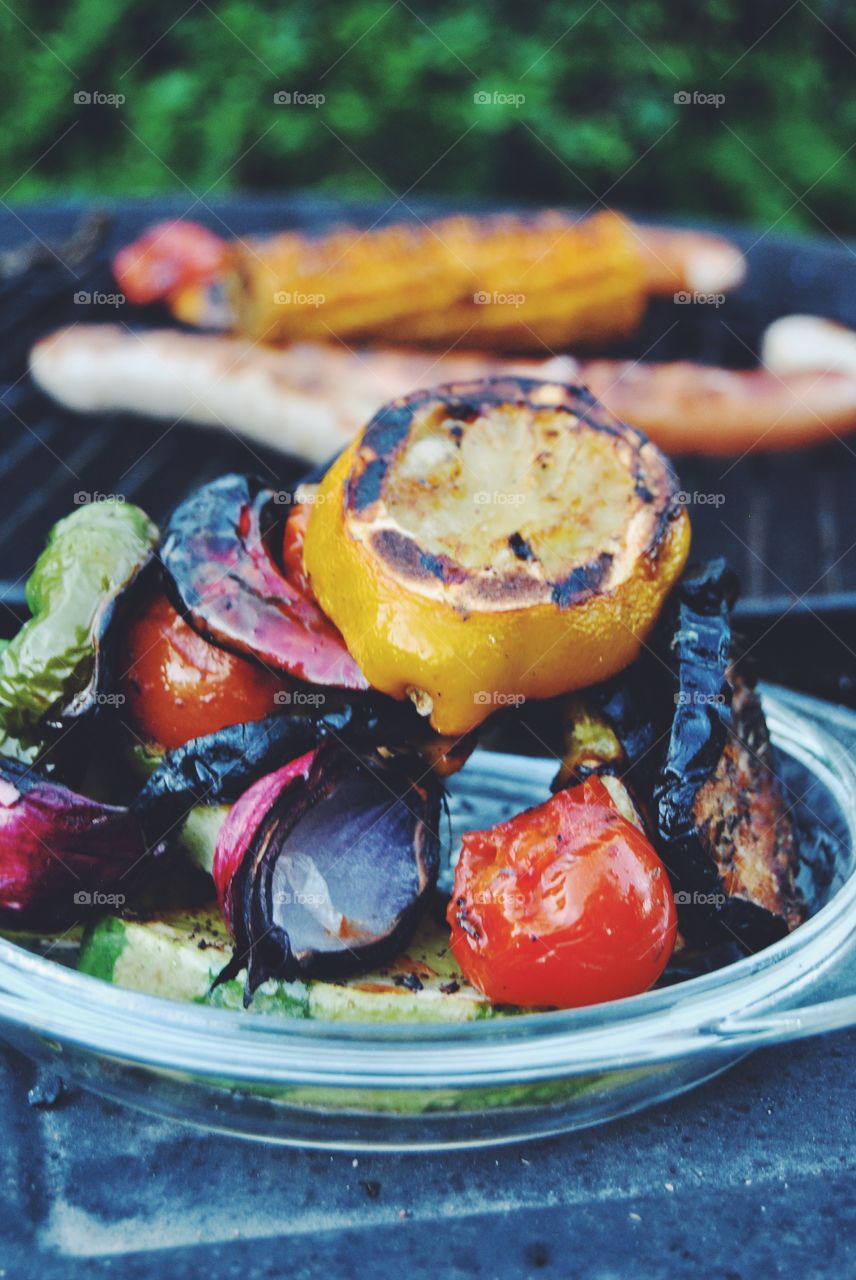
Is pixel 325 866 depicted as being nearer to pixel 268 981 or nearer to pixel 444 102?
pixel 268 981

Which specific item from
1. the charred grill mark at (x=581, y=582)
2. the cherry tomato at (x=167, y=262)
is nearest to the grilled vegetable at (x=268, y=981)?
the charred grill mark at (x=581, y=582)

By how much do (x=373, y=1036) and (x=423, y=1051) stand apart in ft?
0.16

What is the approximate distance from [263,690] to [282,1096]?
1.52ft

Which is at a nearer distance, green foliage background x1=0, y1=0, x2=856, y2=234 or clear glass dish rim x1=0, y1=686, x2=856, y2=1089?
clear glass dish rim x1=0, y1=686, x2=856, y2=1089

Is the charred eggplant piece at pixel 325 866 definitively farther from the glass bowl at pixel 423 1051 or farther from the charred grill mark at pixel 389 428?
the charred grill mark at pixel 389 428

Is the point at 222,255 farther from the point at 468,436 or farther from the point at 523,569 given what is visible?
the point at 523,569

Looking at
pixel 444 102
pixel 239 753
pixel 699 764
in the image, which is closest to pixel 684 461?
pixel 699 764

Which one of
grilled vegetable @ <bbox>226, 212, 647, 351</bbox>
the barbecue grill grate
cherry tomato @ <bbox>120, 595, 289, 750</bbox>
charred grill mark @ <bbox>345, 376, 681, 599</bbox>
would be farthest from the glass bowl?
grilled vegetable @ <bbox>226, 212, 647, 351</bbox>

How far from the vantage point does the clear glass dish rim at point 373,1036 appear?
1.13m

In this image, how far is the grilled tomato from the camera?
1.32 meters

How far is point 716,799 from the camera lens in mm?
1371

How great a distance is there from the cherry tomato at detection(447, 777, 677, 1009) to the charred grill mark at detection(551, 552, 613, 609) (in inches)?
9.0

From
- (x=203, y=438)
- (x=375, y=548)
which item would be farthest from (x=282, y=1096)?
(x=203, y=438)

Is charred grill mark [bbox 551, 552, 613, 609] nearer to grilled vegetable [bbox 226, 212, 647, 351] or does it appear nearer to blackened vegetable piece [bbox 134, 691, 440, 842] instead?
blackened vegetable piece [bbox 134, 691, 440, 842]
